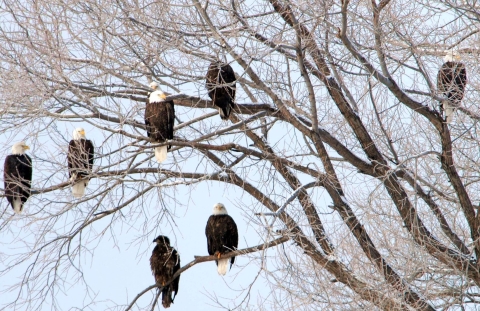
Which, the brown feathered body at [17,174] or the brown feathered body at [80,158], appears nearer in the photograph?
the brown feathered body at [80,158]

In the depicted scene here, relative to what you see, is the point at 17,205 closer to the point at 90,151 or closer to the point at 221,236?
the point at 90,151

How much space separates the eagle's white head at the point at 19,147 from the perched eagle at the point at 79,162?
79 centimetres

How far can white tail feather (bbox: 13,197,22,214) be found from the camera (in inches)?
279

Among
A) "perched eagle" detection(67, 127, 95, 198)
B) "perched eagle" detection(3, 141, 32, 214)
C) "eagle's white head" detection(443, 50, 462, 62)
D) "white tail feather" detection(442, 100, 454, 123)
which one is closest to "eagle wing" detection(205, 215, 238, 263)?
"perched eagle" detection(67, 127, 95, 198)

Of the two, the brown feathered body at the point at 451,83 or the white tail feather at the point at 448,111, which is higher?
the brown feathered body at the point at 451,83

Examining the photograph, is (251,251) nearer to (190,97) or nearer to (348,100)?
(190,97)

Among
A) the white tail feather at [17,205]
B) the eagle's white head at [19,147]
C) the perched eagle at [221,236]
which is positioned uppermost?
the eagle's white head at [19,147]

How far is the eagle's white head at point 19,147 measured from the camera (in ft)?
25.4

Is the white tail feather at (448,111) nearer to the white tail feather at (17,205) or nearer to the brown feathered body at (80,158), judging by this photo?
the brown feathered body at (80,158)

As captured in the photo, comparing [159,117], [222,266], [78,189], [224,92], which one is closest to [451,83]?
[224,92]

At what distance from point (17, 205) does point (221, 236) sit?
211 centimetres

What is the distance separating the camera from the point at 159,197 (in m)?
6.90

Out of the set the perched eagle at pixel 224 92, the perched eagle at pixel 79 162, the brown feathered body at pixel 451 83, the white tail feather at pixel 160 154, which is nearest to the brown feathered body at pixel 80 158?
the perched eagle at pixel 79 162

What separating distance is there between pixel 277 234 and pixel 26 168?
11.0 ft
